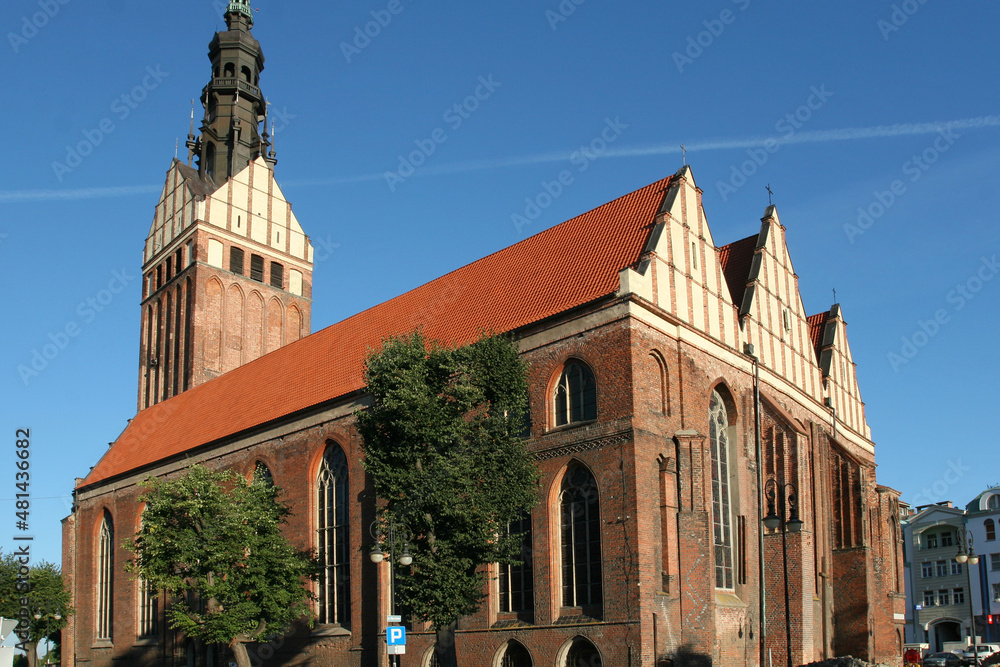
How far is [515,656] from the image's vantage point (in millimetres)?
24484

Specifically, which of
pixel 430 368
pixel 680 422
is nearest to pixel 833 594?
pixel 680 422

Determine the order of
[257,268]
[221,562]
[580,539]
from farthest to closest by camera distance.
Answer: [257,268]
[221,562]
[580,539]

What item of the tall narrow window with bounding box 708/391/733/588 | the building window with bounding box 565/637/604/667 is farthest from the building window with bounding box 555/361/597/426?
the building window with bounding box 565/637/604/667

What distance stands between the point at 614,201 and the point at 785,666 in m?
13.8

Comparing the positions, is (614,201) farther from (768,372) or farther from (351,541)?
(351,541)

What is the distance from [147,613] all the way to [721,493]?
2561 cm

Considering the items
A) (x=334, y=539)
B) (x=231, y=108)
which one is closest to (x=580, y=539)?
(x=334, y=539)

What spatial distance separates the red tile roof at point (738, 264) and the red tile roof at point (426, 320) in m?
5.16

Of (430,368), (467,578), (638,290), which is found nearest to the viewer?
(467,578)

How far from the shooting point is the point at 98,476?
46.2m

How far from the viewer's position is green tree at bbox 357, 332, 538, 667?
21.0 m

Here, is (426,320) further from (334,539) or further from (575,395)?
(575,395)

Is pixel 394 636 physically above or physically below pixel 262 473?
below

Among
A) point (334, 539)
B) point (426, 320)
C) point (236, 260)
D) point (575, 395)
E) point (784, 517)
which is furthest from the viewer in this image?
point (236, 260)
